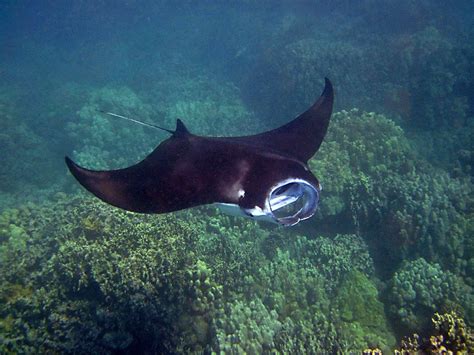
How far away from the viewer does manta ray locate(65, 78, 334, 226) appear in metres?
3.40

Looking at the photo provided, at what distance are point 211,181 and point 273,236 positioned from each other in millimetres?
4523

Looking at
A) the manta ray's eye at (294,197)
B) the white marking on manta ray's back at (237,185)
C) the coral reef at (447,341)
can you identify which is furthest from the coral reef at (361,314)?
the white marking on manta ray's back at (237,185)

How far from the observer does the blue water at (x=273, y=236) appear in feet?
16.7

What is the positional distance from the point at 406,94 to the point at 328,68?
3.93 meters

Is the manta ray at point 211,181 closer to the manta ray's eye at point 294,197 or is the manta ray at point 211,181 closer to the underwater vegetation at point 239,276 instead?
the manta ray's eye at point 294,197

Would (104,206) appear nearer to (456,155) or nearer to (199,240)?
(199,240)

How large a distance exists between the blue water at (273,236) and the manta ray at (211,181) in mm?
306

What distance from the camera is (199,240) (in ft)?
22.3

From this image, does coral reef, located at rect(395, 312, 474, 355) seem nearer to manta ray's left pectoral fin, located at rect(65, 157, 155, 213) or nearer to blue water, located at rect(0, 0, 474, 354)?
blue water, located at rect(0, 0, 474, 354)

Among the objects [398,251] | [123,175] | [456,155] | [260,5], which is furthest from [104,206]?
[260,5]

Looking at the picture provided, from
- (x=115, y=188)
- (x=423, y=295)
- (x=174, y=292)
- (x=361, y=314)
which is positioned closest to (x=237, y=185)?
(x=115, y=188)

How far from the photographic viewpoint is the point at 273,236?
25.4ft

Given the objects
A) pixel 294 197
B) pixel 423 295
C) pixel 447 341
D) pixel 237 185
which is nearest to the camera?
pixel 237 185

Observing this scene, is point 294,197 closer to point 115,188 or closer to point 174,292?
point 115,188
